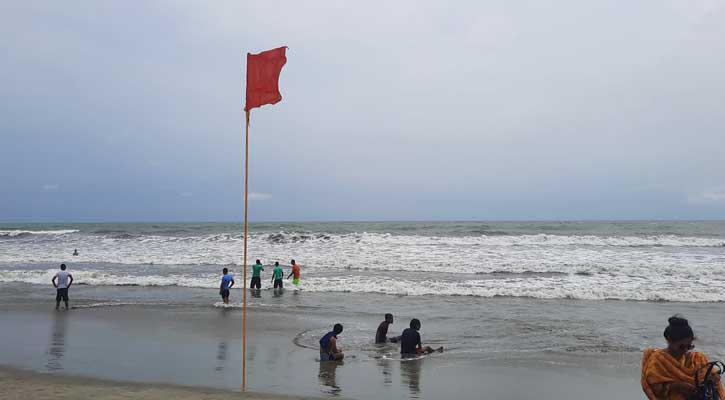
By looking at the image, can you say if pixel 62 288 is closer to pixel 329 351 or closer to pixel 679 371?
pixel 329 351

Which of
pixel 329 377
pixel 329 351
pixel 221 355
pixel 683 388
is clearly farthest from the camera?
pixel 221 355

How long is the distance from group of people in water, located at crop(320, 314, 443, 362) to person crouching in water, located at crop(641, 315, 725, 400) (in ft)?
21.2

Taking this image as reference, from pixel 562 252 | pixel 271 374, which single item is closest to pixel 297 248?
pixel 562 252

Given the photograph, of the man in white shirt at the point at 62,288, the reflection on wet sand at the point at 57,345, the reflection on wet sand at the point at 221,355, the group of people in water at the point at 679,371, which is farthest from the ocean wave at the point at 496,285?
the group of people in water at the point at 679,371

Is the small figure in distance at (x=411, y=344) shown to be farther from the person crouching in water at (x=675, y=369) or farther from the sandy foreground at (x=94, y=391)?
the person crouching in water at (x=675, y=369)

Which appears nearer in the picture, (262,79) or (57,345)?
(262,79)

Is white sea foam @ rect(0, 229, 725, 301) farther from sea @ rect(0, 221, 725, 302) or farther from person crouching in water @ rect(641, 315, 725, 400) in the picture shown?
person crouching in water @ rect(641, 315, 725, 400)

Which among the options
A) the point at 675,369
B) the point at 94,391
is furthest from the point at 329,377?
the point at 675,369

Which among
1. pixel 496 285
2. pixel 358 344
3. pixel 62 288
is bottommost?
pixel 358 344

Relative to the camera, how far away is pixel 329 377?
8.65m

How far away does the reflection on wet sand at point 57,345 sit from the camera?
915cm

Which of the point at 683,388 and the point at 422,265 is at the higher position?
the point at 683,388

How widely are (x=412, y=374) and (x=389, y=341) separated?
2.51 metres

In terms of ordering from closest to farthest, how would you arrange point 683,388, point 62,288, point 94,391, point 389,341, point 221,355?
point 683,388, point 94,391, point 221,355, point 389,341, point 62,288
